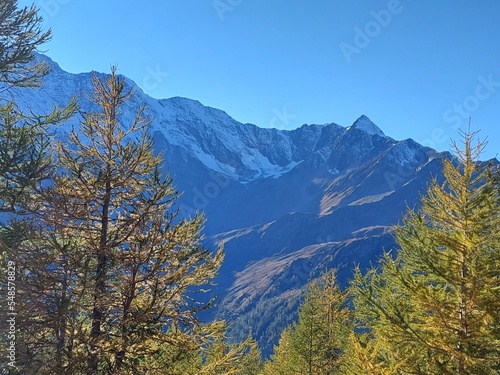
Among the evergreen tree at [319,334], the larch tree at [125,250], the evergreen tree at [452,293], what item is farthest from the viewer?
the evergreen tree at [319,334]

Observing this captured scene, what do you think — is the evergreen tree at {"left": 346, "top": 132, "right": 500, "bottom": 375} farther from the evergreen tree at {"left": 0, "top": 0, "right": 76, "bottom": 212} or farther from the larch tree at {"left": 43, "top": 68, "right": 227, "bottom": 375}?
the evergreen tree at {"left": 0, "top": 0, "right": 76, "bottom": 212}

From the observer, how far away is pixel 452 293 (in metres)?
8.00

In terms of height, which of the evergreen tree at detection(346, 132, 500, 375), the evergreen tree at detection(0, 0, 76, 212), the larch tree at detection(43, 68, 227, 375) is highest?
the evergreen tree at detection(0, 0, 76, 212)

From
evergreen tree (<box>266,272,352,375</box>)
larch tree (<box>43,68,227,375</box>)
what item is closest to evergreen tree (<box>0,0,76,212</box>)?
larch tree (<box>43,68,227,375</box>)

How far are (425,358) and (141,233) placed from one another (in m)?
6.59

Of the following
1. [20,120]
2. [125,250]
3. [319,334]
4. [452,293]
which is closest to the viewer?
[452,293]

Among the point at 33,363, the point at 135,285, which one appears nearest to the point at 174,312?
the point at 135,285

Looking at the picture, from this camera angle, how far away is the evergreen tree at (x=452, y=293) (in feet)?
22.4

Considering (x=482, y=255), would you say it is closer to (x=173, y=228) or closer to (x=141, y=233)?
(x=173, y=228)

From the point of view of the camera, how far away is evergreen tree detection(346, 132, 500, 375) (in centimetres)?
684

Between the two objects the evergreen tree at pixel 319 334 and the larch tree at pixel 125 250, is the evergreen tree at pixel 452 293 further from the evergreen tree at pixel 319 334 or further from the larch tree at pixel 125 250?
the evergreen tree at pixel 319 334

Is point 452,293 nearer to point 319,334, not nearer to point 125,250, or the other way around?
point 125,250

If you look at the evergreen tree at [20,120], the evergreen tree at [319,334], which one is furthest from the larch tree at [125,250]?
the evergreen tree at [319,334]

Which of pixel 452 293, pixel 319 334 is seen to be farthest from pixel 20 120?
pixel 319 334
